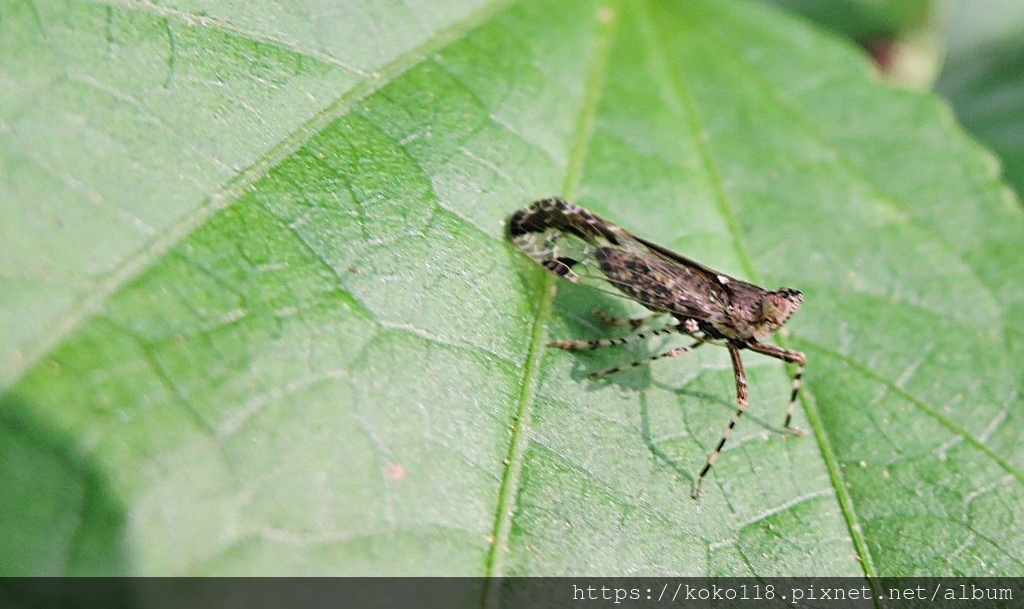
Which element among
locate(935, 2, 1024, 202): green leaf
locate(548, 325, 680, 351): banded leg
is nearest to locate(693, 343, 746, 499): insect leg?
locate(548, 325, 680, 351): banded leg

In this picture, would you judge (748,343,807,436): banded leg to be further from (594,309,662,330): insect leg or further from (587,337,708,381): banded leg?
(594,309,662,330): insect leg

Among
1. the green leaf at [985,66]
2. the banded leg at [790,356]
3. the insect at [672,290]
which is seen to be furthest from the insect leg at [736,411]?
the green leaf at [985,66]

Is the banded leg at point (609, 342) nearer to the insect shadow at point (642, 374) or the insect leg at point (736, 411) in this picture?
the insect shadow at point (642, 374)

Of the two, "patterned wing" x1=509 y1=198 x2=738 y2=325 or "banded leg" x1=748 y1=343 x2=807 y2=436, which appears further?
"banded leg" x1=748 y1=343 x2=807 y2=436

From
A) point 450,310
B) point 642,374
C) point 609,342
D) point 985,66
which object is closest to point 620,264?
point 609,342

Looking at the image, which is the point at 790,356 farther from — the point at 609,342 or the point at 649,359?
the point at 609,342

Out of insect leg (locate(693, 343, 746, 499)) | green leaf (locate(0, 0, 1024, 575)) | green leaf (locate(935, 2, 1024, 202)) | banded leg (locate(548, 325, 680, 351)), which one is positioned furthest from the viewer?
green leaf (locate(935, 2, 1024, 202))
